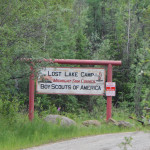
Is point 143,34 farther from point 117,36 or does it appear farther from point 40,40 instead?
point 40,40

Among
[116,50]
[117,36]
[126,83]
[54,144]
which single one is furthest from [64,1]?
[54,144]

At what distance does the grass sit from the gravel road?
1.23 feet

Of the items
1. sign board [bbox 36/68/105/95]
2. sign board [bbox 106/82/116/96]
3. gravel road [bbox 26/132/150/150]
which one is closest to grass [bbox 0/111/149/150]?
gravel road [bbox 26/132/150/150]

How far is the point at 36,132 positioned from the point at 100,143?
1621 mm

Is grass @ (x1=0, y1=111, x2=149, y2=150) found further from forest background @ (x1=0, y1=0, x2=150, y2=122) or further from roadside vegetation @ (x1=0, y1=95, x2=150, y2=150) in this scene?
forest background @ (x1=0, y1=0, x2=150, y2=122)

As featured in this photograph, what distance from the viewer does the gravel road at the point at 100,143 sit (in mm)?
7059

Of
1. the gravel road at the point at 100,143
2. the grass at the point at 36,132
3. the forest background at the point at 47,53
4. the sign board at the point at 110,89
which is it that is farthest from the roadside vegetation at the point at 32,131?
the sign board at the point at 110,89

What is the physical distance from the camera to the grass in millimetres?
7475

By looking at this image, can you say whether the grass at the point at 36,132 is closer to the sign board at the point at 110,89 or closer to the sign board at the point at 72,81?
A: the sign board at the point at 110,89

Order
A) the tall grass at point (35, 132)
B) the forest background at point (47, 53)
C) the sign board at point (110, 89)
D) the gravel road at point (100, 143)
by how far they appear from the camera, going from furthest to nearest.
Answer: the sign board at point (110, 89), the forest background at point (47, 53), the tall grass at point (35, 132), the gravel road at point (100, 143)

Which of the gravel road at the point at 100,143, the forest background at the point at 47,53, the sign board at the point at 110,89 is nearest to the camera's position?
the gravel road at the point at 100,143

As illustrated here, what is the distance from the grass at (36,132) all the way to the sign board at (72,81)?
1.67m

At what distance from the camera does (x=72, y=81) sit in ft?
36.3

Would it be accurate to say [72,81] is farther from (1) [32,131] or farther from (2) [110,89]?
(1) [32,131]
